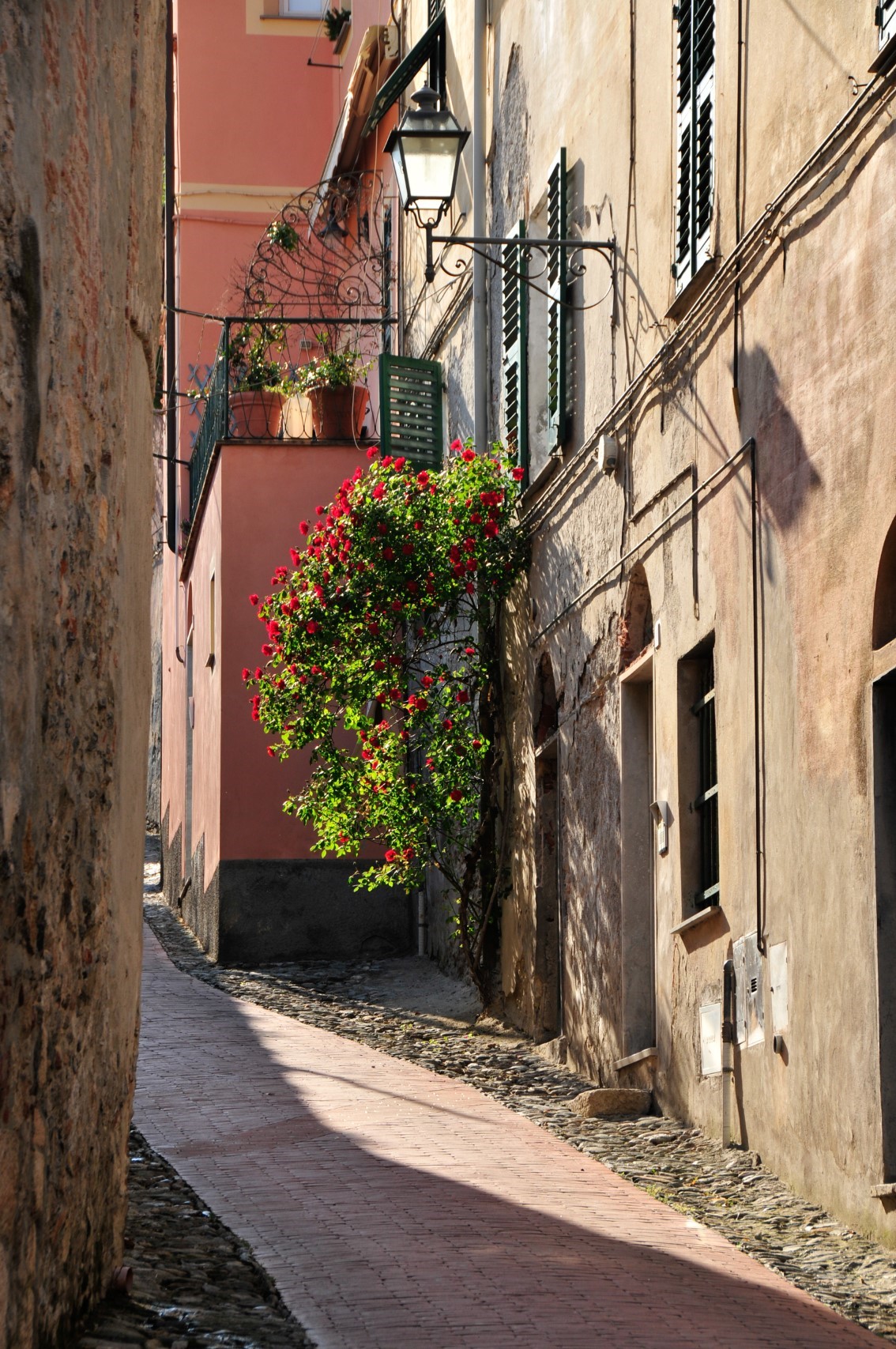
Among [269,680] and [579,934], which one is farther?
[269,680]

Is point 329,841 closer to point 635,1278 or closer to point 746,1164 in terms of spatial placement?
point 746,1164

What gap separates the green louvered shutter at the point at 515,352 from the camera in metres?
12.0

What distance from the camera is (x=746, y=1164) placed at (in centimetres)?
→ 764

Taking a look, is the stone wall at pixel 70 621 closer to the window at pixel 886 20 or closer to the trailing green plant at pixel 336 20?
the window at pixel 886 20

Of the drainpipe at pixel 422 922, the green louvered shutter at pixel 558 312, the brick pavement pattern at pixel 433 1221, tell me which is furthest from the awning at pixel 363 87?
the brick pavement pattern at pixel 433 1221

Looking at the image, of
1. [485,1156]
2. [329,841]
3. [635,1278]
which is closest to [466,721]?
[329,841]

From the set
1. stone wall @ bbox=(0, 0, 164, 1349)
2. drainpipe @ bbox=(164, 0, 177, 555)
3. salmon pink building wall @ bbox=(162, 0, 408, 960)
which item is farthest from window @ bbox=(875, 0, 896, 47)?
drainpipe @ bbox=(164, 0, 177, 555)

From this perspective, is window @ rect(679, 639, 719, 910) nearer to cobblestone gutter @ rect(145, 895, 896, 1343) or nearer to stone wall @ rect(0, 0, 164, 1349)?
cobblestone gutter @ rect(145, 895, 896, 1343)

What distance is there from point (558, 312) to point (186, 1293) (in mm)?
6997

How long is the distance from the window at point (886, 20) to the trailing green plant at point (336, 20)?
15.8 meters

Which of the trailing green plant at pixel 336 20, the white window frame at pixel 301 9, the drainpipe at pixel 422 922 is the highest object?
the white window frame at pixel 301 9

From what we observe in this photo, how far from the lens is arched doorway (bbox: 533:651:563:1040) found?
11500 millimetres

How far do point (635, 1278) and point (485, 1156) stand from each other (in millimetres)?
2105

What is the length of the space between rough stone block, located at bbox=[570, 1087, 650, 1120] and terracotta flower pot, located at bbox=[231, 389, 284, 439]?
845 cm
